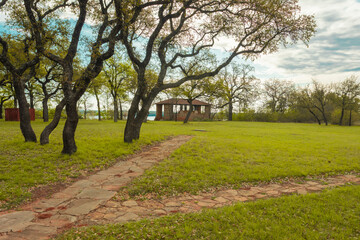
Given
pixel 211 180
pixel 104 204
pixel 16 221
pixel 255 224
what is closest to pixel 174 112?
pixel 211 180

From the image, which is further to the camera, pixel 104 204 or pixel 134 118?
pixel 134 118

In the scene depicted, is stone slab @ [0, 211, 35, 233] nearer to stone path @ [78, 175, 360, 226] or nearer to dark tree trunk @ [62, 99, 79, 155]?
stone path @ [78, 175, 360, 226]

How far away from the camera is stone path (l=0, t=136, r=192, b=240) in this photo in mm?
3693

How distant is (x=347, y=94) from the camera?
4134cm

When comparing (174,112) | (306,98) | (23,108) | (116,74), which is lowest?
(23,108)

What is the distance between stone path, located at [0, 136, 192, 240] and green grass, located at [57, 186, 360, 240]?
636 mm

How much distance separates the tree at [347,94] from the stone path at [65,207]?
4804cm

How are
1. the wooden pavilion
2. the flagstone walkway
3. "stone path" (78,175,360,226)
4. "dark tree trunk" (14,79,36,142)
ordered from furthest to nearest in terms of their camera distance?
the wooden pavilion → "dark tree trunk" (14,79,36,142) → "stone path" (78,175,360,226) → the flagstone walkway

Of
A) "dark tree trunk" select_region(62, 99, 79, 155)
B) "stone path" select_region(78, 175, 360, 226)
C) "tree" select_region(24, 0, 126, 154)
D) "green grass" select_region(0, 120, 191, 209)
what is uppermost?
"tree" select_region(24, 0, 126, 154)

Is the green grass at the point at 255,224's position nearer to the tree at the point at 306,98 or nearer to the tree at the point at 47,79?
the tree at the point at 47,79

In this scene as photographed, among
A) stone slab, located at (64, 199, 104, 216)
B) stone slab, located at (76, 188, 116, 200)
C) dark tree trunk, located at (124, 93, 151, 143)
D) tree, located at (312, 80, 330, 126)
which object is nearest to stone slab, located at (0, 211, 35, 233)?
stone slab, located at (64, 199, 104, 216)

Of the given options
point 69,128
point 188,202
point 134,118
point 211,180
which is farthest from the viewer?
point 134,118

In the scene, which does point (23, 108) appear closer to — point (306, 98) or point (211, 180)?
point (211, 180)

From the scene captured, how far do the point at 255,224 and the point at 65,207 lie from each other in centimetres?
415
